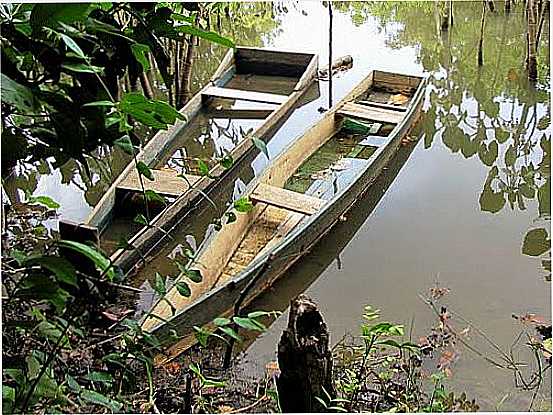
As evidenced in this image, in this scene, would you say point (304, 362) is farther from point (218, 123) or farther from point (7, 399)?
point (218, 123)

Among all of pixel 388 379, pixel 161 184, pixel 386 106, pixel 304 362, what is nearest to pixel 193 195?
pixel 161 184

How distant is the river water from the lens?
184cm

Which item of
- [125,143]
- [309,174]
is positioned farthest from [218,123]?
[125,143]

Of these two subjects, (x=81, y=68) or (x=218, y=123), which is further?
(x=218, y=123)

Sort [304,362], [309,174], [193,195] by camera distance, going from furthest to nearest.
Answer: [309,174]
[193,195]
[304,362]

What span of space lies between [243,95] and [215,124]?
218 millimetres

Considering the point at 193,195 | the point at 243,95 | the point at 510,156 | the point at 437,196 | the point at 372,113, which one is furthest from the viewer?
the point at 243,95

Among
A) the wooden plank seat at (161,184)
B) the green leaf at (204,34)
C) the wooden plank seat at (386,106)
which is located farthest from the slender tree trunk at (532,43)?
the green leaf at (204,34)

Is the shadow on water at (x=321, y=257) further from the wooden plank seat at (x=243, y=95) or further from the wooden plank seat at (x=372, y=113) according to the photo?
the wooden plank seat at (x=243, y=95)

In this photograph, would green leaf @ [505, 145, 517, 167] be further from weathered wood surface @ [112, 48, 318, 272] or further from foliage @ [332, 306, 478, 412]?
foliage @ [332, 306, 478, 412]

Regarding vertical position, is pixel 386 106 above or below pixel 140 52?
below

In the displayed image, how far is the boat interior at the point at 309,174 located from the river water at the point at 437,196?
0.12m

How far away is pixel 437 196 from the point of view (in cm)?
239

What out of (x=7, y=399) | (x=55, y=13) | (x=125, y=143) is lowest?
(x=7, y=399)
